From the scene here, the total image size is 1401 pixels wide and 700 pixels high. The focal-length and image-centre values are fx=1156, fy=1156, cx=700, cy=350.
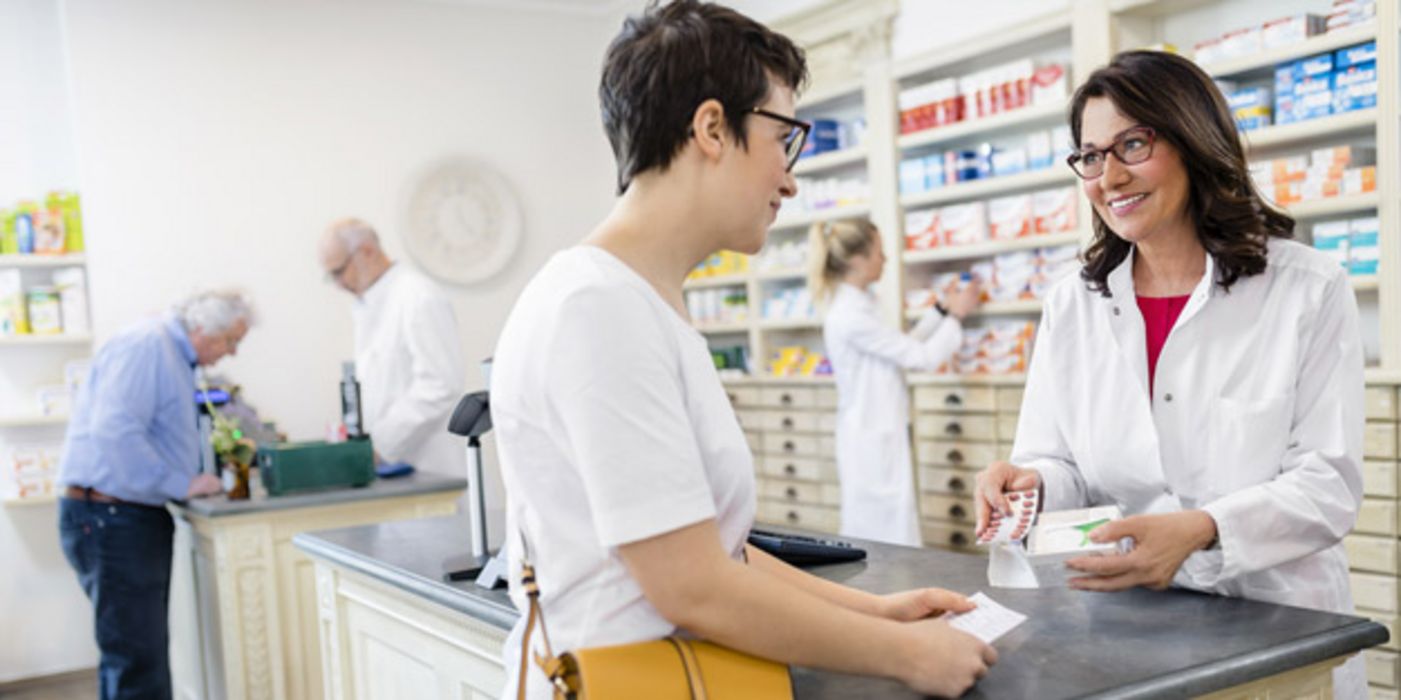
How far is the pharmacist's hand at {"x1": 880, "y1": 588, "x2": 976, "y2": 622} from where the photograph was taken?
4.90 ft

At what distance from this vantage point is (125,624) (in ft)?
12.7

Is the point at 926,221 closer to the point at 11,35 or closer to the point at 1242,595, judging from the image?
the point at 1242,595

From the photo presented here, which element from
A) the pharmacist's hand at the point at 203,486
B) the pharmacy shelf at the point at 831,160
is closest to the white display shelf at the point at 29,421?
Result: the pharmacist's hand at the point at 203,486

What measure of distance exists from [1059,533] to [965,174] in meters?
3.71

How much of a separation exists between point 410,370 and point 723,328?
2.20m

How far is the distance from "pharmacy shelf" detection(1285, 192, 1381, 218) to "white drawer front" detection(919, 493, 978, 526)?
1.86 metres

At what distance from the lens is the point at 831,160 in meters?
5.89

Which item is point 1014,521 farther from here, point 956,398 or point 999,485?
point 956,398

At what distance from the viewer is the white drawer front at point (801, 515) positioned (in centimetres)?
582

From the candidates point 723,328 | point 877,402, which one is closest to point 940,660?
point 877,402

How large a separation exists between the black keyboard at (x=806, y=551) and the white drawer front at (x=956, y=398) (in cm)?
301

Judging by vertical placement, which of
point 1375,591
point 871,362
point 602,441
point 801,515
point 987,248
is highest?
point 987,248

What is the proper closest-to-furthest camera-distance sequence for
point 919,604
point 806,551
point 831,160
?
point 919,604, point 806,551, point 831,160

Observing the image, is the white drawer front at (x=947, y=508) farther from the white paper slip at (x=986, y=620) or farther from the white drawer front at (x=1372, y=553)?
the white paper slip at (x=986, y=620)
